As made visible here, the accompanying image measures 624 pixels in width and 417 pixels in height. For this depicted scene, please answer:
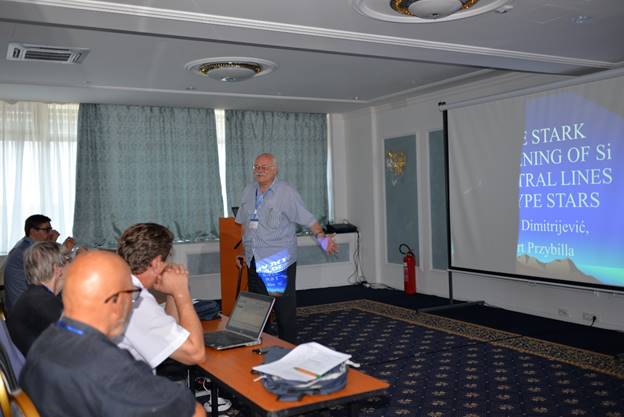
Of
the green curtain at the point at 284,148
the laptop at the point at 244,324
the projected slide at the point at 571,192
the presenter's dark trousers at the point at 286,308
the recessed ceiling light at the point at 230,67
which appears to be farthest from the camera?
the green curtain at the point at 284,148

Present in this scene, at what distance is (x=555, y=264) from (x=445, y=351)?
1.37 meters

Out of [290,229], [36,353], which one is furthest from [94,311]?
[290,229]

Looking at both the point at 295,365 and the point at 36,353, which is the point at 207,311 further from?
the point at 36,353

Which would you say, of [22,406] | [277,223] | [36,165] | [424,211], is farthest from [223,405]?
[36,165]

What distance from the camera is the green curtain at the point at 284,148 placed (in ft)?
28.4

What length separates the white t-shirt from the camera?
2209mm

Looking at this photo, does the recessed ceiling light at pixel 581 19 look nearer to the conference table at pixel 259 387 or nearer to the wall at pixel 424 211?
the wall at pixel 424 211

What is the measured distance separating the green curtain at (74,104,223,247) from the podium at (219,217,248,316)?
51.2 inches

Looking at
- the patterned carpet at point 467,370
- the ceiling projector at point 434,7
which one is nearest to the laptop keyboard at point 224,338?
the patterned carpet at point 467,370

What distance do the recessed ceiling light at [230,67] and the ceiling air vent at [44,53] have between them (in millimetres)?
964

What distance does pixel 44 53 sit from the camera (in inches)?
202

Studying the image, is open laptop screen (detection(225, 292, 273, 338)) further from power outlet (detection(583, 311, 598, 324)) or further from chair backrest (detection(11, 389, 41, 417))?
power outlet (detection(583, 311, 598, 324))

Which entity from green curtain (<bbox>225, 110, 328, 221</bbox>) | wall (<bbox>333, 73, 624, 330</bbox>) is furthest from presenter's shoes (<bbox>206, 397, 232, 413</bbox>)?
green curtain (<bbox>225, 110, 328, 221</bbox>)

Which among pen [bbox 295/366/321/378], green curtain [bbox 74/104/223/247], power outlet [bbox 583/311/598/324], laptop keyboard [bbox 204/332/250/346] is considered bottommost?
power outlet [bbox 583/311/598/324]
